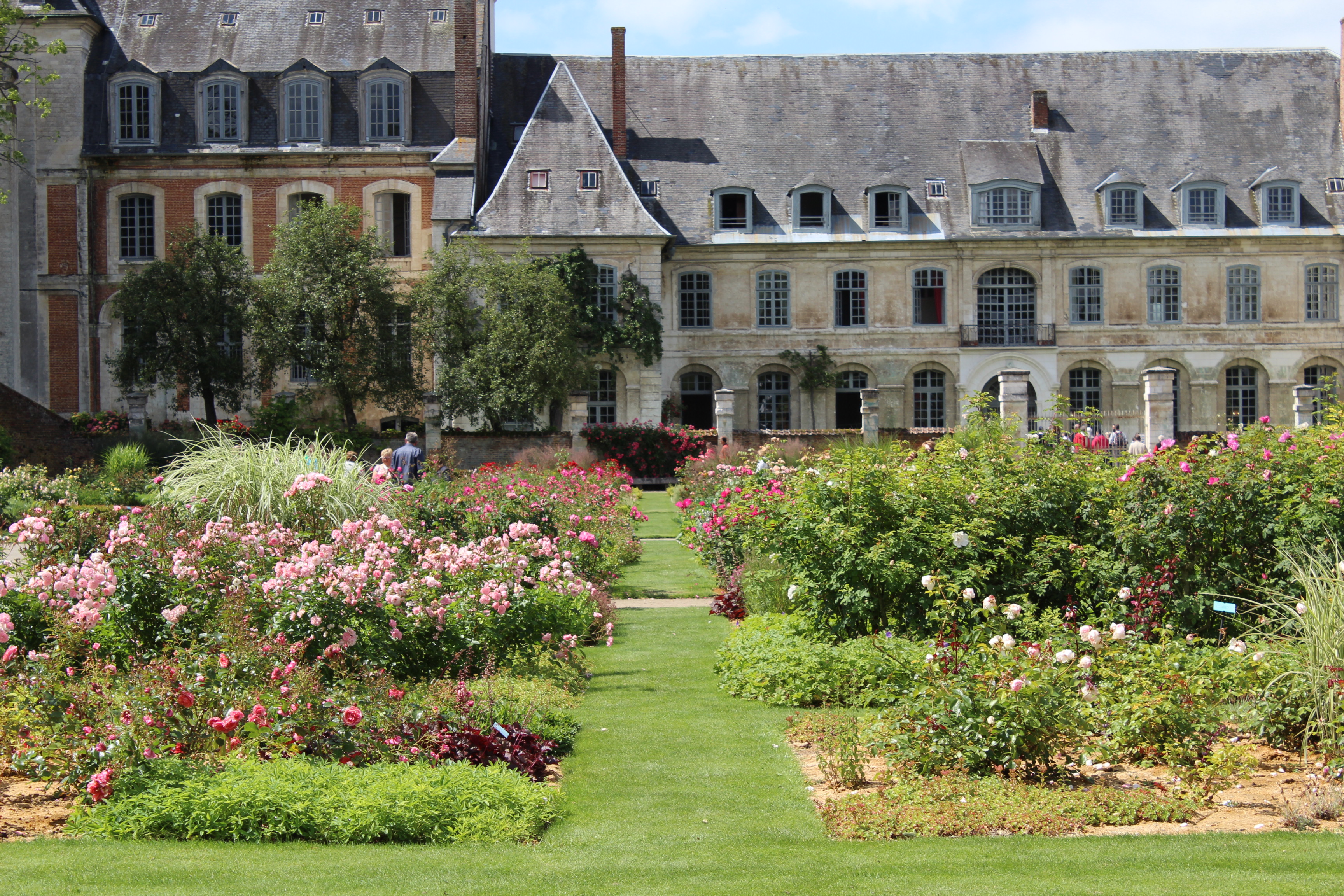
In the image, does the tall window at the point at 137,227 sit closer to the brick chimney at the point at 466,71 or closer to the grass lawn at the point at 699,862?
the brick chimney at the point at 466,71

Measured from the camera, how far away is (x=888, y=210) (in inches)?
1439

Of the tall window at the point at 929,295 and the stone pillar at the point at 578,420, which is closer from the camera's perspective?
the stone pillar at the point at 578,420

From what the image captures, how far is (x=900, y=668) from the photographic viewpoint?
23.2ft

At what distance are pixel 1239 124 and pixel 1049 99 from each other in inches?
207

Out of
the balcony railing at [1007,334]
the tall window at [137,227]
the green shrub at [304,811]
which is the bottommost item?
the green shrub at [304,811]

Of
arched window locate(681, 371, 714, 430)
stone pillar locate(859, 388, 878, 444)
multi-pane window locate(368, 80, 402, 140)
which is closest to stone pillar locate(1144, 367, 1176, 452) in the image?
stone pillar locate(859, 388, 878, 444)

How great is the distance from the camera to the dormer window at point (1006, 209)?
3616cm

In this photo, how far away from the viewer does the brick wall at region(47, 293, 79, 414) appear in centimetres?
3453

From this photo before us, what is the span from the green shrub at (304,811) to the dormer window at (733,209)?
31300 millimetres

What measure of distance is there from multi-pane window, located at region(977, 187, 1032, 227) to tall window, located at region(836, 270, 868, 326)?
11.8 feet

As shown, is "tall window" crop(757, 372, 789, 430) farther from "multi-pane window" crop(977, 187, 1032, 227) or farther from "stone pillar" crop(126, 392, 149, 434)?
"stone pillar" crop(126, 392, 149, 434)

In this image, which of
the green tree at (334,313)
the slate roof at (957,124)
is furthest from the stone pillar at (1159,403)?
the green tree at (334,313)

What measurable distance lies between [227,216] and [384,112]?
4998mm

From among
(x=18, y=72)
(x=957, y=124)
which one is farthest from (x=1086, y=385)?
(x=18, y=72)
